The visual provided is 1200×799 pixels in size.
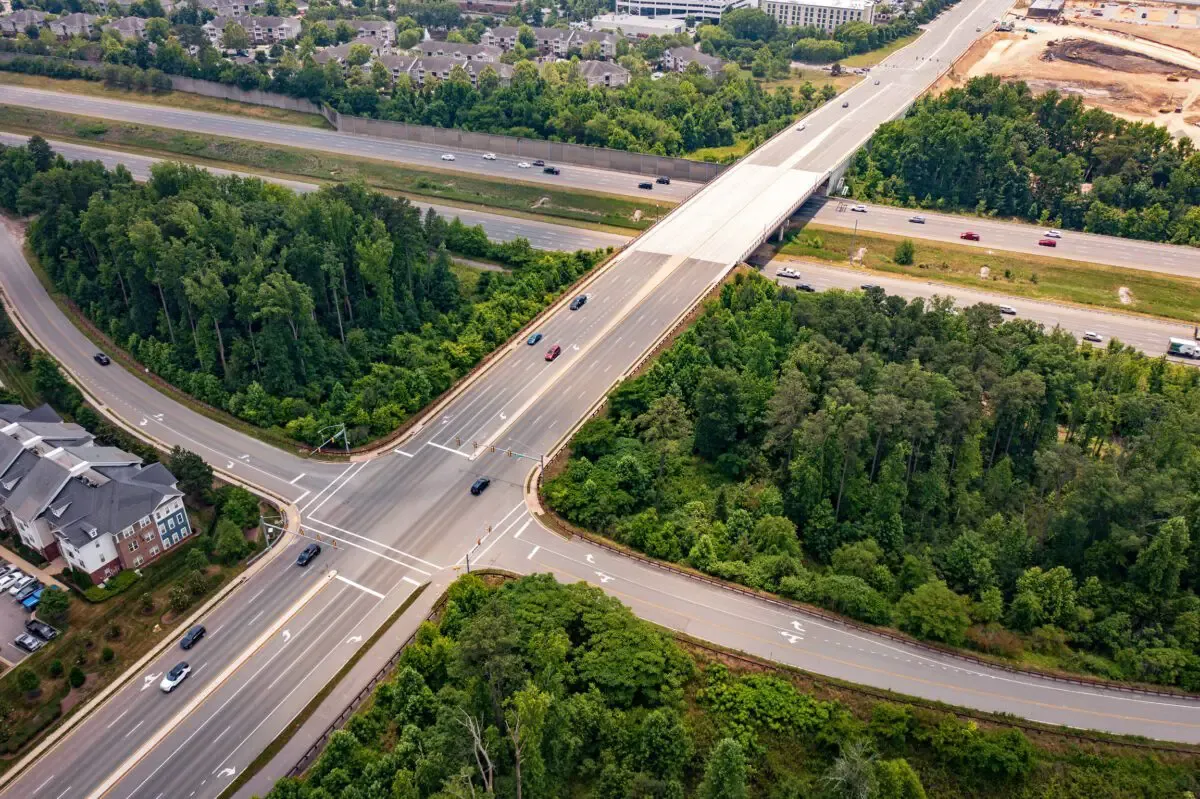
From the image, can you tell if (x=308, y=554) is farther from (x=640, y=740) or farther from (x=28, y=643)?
(x=640, y=740)

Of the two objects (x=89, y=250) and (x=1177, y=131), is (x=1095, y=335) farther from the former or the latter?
(x=89, y=250)

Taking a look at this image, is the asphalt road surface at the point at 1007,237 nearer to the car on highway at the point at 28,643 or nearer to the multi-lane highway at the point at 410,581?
the multi-lane highway at the point at 410,581

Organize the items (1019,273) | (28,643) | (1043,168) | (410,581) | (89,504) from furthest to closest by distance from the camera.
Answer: (1043,168), (1019,273), (89,504), (410,581), (28,643)

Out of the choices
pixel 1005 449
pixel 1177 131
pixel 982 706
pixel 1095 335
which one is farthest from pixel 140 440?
pixel 1177 131

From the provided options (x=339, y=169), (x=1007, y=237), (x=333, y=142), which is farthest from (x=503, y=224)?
(x=1007, y=237)

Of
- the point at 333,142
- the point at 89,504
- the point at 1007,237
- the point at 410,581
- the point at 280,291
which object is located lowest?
the point at 410,581

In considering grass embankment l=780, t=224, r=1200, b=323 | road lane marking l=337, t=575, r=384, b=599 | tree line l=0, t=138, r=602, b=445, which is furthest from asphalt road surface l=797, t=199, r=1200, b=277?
road lane marking l=337, t=575, r=384, b=599

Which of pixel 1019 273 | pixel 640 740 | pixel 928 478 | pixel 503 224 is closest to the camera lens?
pixel 640 740
